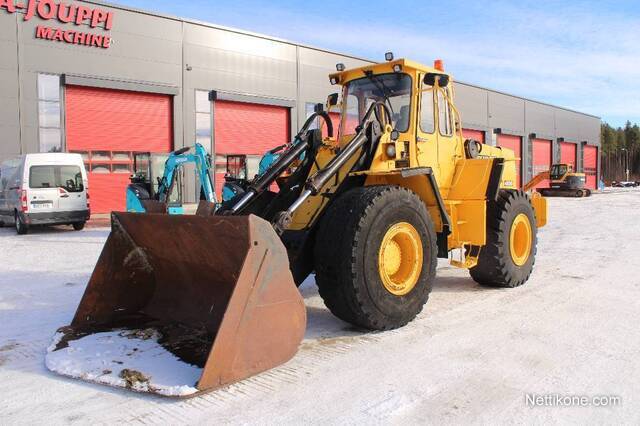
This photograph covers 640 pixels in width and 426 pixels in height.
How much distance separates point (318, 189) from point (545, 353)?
7.61 ft

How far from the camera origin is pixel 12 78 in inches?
746

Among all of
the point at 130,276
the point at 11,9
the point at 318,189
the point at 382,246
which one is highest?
the point at 11,9

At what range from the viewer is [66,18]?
2000 cm

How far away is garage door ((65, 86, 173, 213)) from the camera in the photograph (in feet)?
67.0

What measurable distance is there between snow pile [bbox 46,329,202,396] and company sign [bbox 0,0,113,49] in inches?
725

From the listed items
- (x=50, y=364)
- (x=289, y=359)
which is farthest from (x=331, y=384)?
(x=50, y=364)

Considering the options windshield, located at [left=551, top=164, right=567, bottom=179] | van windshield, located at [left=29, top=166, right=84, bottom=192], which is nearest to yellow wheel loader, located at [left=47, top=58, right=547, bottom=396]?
van windshield, located at [left=29, top=166, right=84, bottom=192]

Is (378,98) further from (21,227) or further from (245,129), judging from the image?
(245,129)

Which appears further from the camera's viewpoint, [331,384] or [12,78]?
[12,78]

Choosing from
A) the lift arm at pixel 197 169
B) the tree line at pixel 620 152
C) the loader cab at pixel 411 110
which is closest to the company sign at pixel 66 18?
the lift arm at pixel 197 169

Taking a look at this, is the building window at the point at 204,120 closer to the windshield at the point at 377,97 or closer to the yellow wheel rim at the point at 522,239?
the windshield at the point at 377,97

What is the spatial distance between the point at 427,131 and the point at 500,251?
180 cm

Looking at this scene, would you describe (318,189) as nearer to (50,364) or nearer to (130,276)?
(130,276)

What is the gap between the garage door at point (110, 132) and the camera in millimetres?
20422
